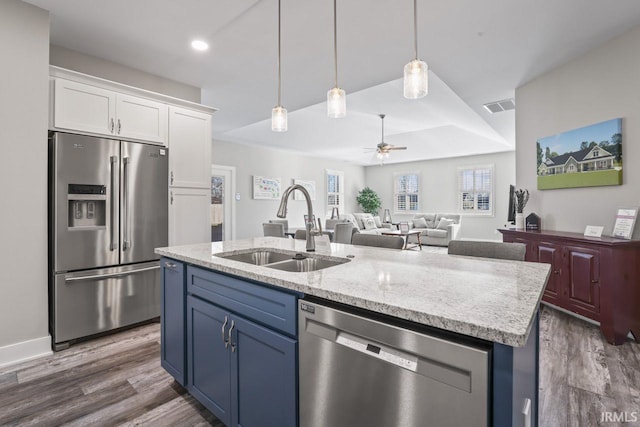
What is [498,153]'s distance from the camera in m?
8.60

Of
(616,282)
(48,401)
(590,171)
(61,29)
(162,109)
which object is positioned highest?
(61,29)

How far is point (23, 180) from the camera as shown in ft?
7.65

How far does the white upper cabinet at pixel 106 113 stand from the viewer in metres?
2.55

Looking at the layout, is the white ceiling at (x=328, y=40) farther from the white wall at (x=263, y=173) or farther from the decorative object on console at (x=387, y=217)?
the decorative object on console at (x=387, y=217)

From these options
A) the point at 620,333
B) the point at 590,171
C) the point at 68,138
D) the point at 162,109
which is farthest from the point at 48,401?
the point at 590,171

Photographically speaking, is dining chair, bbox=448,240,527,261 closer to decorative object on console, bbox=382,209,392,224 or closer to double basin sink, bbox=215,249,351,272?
double basin sink, bbox=215,249,351,272

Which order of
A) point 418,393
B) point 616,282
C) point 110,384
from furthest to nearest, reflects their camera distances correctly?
1. point 616,282
2. point 110,384
3. point 418,393

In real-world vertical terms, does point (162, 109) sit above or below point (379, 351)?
above

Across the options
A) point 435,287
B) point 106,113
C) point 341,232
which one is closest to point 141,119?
point 106,113

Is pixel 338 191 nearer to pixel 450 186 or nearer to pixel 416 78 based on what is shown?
pixel 450 186

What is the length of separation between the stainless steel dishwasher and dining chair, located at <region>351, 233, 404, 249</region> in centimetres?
115

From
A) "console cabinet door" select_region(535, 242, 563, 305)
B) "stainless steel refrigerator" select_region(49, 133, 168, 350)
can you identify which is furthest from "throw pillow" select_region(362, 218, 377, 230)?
"stainless steel refrigerator" select_region(49, 133, 168, 350)

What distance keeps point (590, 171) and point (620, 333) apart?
5.07 ft

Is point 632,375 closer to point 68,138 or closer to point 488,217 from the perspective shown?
point 68,138
